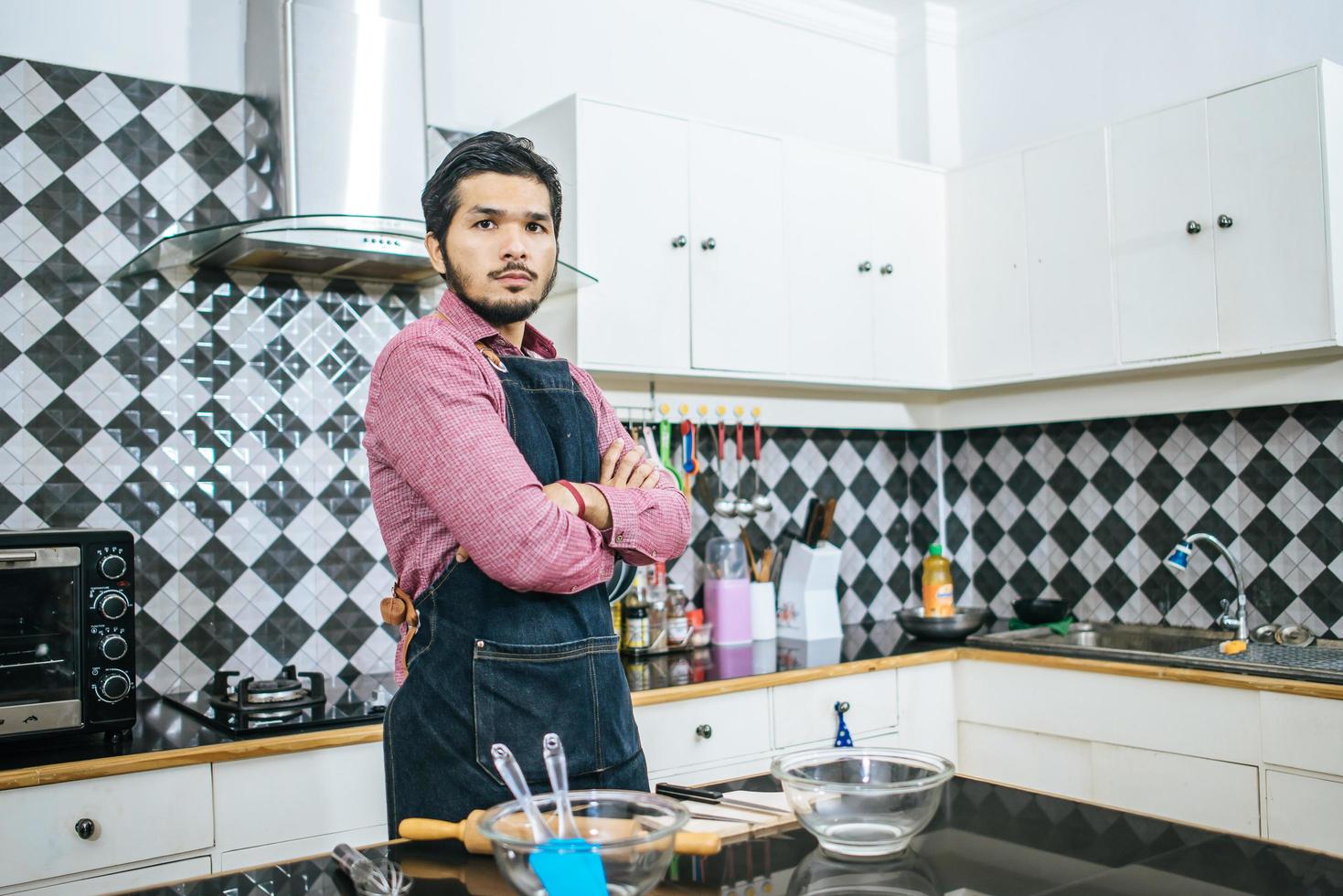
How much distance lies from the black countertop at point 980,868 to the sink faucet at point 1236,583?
6.03 feet

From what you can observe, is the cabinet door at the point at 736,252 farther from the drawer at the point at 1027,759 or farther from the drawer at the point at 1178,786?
the drawer at the point at 1178,786

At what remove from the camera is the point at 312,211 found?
93.0 inches

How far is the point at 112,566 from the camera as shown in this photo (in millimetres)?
2010

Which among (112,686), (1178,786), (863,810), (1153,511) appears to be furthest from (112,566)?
(1153,511)

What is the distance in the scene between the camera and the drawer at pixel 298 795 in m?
1.96

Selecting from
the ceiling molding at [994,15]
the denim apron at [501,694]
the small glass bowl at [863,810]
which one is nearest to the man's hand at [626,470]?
the denim apron at [501,694]

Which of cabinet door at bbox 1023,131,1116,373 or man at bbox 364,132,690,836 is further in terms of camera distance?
cabinet door at bbox 1023,131,1116,373

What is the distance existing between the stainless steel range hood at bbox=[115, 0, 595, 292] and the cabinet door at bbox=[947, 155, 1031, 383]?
4.56 ft

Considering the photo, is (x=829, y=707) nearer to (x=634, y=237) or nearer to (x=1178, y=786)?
(x=1178, y=786)

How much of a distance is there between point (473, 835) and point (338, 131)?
175cm

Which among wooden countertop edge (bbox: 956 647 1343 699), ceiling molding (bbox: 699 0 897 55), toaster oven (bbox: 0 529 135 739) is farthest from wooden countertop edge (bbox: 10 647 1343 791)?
ceiling molding (bbox: 699 0 897 55)

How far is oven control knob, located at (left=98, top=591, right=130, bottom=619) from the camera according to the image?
6.55 feet

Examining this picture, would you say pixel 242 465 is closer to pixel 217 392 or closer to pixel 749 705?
pixel 217 392

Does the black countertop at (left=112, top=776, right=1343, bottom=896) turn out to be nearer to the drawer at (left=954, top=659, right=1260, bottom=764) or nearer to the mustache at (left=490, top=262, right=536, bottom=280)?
the mustache at (left=490, top=262, right=536, bottom=280)
